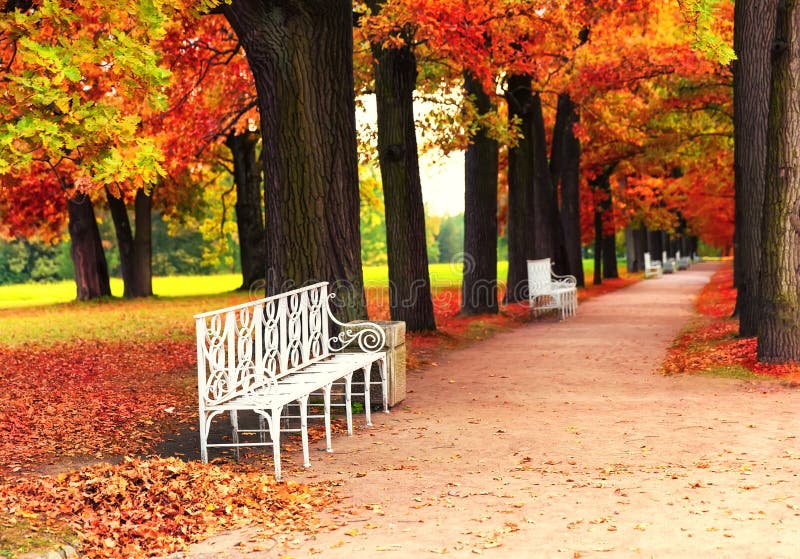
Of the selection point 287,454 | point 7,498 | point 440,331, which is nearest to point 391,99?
point 440,331

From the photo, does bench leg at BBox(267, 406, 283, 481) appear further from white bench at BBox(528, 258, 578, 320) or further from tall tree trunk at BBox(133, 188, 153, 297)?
tall tree trunk at BBox(133, 188, 153, 297)

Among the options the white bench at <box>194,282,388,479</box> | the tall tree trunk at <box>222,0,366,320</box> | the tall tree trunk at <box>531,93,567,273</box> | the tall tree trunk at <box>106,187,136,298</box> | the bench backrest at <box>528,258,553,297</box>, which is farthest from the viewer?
the tall tree trunk at <box>106,187,136,298</box>

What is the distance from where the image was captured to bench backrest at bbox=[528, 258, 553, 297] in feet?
82.2

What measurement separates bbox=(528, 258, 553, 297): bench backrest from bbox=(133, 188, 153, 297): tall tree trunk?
20480 millimetres

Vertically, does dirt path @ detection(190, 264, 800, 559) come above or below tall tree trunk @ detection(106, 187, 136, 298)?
below

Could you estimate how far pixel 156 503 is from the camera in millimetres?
7293

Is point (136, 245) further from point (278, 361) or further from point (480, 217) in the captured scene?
point (278, 361)

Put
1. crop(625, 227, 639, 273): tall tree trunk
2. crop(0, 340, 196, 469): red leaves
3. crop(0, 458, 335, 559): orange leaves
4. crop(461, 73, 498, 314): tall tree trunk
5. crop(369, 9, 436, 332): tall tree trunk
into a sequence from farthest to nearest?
crop(625, 227, 639, 273): tall tree trunk → crop(461, 73, 498, 314): tall tree trunk → crop(369, 9, 436, 332): tall tree trunk → crop(0, 340, 196, 469): red leaves → crop(0, 458, 335, 559): orange leaves

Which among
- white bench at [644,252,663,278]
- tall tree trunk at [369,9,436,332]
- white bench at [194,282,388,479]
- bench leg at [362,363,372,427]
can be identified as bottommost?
white bench at [644,252,663,278]

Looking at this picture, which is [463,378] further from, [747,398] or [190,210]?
[190,210]

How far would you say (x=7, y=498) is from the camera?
7246 mm

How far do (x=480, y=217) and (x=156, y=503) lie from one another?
719 inches

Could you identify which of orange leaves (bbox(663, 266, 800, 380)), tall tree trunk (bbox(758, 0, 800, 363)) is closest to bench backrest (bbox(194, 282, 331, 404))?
orange leaves (bbox(663, 266, 800, 380))

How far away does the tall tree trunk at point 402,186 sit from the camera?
19.5 metres
